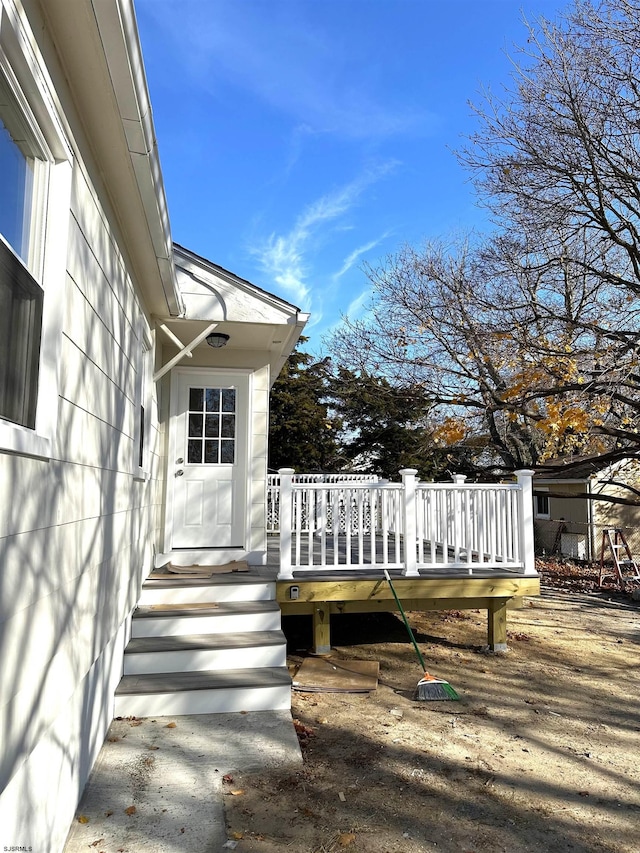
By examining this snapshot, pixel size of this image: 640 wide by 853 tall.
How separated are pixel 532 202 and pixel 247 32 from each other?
4719 millimetres

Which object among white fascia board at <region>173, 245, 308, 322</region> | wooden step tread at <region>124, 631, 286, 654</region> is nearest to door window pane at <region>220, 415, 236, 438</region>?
white fascia board at <region>173, 245, 308, 322</region>

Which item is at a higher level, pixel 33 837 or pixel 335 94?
pixel 335 94

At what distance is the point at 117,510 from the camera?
3670 mm

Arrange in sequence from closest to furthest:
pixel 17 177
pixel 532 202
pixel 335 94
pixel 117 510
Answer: pixel 17 177 < pixel 117 510 < pixel 532 202 < pixel 335 94

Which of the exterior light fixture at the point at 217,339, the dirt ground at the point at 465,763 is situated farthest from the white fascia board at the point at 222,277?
the dirt ground at the point at 465,763

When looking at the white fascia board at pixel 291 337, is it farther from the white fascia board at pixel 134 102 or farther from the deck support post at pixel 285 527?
the white fascia board at pixel 134 102

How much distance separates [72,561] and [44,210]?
1.52 metres

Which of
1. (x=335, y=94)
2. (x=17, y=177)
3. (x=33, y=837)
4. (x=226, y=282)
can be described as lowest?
(x=33, y=837)

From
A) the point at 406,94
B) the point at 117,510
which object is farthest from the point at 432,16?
the point at 117,510

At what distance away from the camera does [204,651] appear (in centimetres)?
419

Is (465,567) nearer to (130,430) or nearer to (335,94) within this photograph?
(130,430)

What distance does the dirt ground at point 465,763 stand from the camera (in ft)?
8.48

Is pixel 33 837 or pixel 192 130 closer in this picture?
pixel 33 837

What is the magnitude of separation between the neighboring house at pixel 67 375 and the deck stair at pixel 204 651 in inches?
9.5
